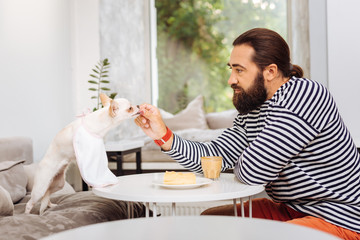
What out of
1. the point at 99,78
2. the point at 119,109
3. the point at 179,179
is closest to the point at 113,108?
the point at 119,109

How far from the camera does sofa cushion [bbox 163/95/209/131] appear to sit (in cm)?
452

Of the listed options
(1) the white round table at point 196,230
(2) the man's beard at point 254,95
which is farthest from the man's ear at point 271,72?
(1) the white round table at point 196,230

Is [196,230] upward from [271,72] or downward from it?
downward

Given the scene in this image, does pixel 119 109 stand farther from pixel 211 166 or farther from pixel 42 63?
pixel 42 63

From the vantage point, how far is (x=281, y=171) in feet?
4.62

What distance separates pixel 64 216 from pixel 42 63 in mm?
1809

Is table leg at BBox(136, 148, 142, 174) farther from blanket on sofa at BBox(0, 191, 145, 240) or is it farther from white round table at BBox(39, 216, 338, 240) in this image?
white round table at BBox(39, 216, 338, 240)

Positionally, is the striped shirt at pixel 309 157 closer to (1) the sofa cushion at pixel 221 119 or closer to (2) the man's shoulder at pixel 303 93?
(2) the man's shoulder at pixel 303 93

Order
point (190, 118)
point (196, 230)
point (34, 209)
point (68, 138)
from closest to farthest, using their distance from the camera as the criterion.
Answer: point (196, 230) < point (68, 138) < point (34, 209) < point (190, 118)

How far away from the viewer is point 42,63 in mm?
3104

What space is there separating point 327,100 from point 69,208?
108 centimetres

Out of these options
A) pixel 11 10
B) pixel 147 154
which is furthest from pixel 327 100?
pixel 147 154

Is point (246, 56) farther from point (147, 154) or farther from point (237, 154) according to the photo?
point (147, 154)

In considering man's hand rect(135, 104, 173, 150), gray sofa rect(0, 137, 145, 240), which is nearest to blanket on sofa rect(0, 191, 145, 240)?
gray sofa rect(0, 137, 145, 240)
